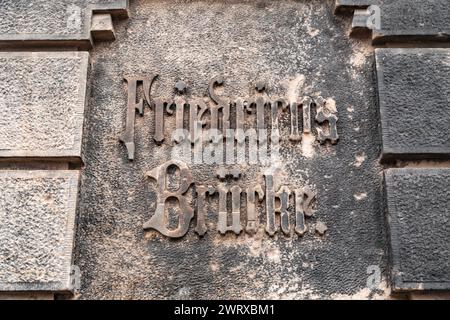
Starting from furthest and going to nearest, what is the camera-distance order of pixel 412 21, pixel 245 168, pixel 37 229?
pixel 412 21, pixel 245 168, pixel 37 229

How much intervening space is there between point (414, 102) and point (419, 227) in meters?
0.55

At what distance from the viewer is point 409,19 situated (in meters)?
3.47

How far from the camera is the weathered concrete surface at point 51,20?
3.45 m

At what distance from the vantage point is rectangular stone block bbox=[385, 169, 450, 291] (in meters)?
3.07

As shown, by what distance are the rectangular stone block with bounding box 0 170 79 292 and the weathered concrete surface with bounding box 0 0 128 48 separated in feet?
2.00

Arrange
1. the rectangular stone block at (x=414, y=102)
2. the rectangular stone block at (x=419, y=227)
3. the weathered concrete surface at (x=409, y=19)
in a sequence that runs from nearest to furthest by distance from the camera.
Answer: the rectangular stone block at (x=419, y=227) < the rectangular stone block at (x=414, y=102) < the weathered concrete surface at (x=409, y=19)

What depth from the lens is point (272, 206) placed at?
3.25 m

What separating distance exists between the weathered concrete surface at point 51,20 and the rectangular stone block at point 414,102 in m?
1.23

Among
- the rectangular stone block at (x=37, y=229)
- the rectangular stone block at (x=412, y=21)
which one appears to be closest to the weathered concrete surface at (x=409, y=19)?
the rectangular stone block at (x=412, y=21)

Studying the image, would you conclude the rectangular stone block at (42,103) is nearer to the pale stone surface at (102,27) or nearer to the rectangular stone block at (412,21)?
the pale stone surface at (102,27)

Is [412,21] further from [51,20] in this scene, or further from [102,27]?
[51,20]

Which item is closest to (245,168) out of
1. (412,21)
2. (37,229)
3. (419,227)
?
(419,227)
